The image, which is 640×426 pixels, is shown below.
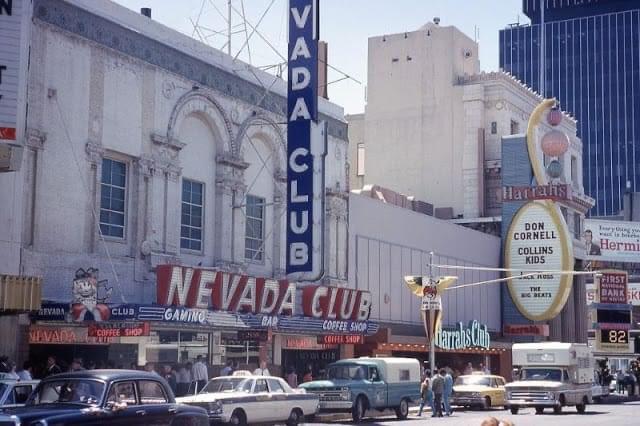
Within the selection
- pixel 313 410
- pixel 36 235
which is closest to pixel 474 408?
pixel 313 410

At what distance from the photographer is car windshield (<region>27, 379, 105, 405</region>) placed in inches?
673

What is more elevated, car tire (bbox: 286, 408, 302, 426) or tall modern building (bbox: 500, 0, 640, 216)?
tall modern building (bbox: 500, 0, 640, 216)

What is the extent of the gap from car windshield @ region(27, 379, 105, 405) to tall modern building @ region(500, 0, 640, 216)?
147m

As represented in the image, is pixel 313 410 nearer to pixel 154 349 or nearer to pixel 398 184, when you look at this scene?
pixel 154 349

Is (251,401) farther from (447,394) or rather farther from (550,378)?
(550,378)

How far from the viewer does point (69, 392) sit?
17.3m

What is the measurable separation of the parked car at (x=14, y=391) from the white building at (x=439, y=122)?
4603 centimetres

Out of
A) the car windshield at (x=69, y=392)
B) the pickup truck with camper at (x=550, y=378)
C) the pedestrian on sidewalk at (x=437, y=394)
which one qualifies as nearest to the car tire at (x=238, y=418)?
the car windshield at (x=69, y=392)

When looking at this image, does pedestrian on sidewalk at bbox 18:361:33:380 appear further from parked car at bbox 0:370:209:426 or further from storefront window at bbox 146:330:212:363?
parked car at bbox 0:370:209:426

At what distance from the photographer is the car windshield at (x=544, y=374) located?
40.7 metres

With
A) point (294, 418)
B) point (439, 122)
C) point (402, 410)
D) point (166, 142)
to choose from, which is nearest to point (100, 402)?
point (294, 418)

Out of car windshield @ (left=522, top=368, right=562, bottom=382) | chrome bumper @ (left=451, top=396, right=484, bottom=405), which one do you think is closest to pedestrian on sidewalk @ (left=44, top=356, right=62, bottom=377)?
chrome bumper @ (left=451, top=396, right=484, bottom=405)

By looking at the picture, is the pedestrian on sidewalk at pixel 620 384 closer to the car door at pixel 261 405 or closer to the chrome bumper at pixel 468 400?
the chrome bumper at pixel 468 400

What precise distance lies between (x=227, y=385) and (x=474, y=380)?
17.9m
